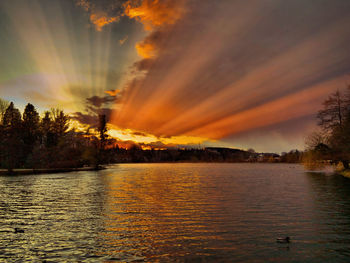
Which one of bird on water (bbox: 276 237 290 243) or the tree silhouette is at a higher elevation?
the tree silhouette

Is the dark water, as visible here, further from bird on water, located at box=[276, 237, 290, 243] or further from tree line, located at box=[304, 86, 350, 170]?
tree line, located at box=[304, 86, 350, 170]

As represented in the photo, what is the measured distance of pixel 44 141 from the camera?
111 m

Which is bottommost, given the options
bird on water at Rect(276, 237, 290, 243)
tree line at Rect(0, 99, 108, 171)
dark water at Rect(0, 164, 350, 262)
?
dark water at Rect(0, 164, 350, 262)

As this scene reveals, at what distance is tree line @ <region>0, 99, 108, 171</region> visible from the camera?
283ft

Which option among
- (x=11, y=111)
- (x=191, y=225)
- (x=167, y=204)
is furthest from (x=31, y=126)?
(x=191, y=225)

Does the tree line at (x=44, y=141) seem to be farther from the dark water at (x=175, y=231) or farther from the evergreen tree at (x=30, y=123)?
the dark water at (x=175, y=231)

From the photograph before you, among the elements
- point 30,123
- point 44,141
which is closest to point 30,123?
point 30,123

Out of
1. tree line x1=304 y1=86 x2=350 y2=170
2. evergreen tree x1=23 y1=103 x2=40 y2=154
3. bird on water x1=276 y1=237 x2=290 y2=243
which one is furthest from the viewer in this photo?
evergreen tree x1=23 y1=103 x2=40 y2=154

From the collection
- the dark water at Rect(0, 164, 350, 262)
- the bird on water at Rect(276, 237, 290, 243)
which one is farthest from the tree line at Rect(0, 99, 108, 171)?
the bird on water at Rect(276, 237, 290, 243)

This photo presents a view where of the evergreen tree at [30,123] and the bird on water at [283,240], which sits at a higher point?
the evergreen tree at [30,123]

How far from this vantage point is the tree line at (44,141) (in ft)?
283

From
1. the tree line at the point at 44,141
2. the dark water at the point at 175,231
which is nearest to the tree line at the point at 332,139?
the dark water at the point at 175,231

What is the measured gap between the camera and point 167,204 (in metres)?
28.8

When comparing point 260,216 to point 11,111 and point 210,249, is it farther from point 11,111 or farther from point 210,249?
point 11,111
